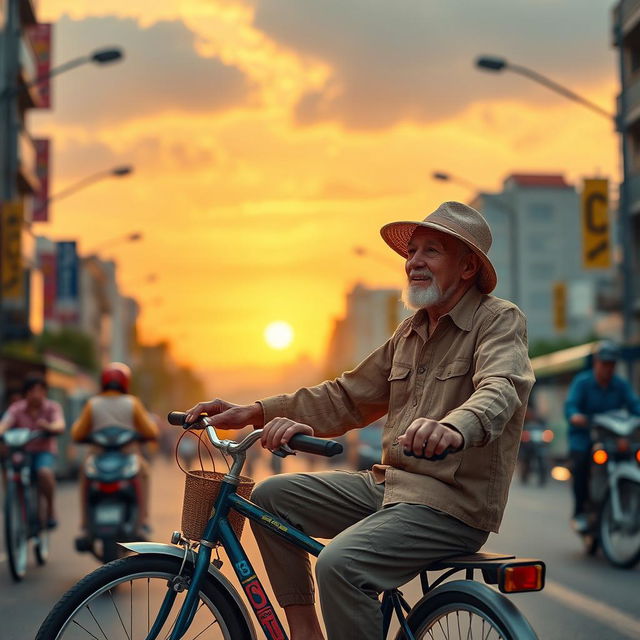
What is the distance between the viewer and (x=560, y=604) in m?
8.04

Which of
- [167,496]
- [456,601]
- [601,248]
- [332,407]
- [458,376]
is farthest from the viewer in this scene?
[601,248]

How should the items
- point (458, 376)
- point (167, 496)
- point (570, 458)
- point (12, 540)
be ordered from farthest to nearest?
point (167, 496) < point (570, 458) < point (12, 540) < point (458, 376)

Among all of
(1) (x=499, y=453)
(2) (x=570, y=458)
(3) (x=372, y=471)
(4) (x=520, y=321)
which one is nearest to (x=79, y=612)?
(3) (x=372, y=471)

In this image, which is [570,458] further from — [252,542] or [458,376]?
[458,376]

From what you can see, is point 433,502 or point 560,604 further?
point 560,604

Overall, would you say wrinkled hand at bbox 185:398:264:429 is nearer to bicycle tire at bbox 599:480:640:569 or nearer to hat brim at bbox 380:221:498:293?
hat brim at bbox 380:221:498:293

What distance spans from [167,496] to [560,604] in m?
14.2

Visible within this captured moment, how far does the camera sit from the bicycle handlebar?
138 inches

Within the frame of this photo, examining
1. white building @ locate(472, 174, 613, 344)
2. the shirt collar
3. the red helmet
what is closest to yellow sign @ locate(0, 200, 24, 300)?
the red helmet

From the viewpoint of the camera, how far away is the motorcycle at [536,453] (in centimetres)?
2538

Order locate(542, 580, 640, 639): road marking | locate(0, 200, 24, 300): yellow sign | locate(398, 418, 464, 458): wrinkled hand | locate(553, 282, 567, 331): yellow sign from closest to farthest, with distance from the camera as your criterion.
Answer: locate(398, 418, 464, 458): wrinkled hand < locate(542, 580, 640, 639): road marking < locate(0, 200, 24, 300): yellow sign < locate(553, 282, 567, 331): yellow sign

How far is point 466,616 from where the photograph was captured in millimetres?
3607

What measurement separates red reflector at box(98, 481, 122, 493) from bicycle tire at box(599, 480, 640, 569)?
3.88 meters

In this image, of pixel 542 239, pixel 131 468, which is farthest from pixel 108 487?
pixel 542 239
